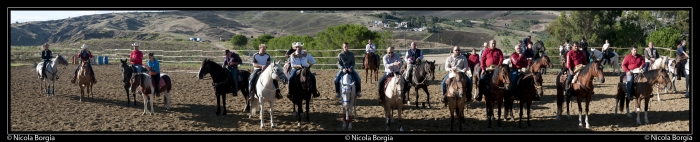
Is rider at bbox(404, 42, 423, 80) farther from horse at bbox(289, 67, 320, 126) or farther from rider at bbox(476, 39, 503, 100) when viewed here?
horse at bbox(289, 67, 320, 126)

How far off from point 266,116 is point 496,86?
5375 mm

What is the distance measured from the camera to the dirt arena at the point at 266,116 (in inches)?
457

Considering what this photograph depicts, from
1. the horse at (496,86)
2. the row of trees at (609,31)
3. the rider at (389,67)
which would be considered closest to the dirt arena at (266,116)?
the horse at (496,86)

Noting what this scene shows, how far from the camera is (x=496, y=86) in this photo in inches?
436

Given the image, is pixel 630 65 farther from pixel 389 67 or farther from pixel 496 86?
pixel 389 67

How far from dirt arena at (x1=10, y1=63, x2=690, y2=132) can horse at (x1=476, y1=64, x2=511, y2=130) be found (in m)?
0.60

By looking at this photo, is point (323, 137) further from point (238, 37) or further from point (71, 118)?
point (238, 37)

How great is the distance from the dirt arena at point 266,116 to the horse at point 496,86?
598mm

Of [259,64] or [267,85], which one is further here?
[259,64]

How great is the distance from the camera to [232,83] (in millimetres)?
13219

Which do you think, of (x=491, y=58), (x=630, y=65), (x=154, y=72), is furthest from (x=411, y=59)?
(x=154, y=72)

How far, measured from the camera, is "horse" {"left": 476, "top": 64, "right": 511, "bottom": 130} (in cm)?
1068

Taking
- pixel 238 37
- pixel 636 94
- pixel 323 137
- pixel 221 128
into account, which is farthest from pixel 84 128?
pixel 238 37

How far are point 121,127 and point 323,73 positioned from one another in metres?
14.7
